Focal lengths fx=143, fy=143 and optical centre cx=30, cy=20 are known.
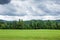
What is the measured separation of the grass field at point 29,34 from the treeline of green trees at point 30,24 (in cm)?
9

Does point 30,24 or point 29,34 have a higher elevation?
point 30,24

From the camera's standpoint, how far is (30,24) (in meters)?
2.94

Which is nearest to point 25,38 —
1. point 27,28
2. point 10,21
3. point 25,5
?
point 27,28

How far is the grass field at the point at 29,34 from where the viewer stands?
280 cm

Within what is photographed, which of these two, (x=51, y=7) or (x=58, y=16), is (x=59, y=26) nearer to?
(x=58, y=16)

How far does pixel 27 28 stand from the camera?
117 inches

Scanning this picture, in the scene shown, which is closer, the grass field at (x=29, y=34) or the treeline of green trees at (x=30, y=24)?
the grass field at (x=29, y=34)

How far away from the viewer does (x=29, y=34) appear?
287 cm

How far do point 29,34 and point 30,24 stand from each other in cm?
21

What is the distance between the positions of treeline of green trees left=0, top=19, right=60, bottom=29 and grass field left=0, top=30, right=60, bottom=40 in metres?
0.09

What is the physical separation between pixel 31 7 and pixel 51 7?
0.41 m

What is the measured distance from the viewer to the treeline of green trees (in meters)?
2.92

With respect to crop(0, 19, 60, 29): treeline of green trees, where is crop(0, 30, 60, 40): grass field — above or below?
below

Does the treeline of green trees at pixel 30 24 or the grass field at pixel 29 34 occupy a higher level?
the treeline of green trees at pixel 30 24
